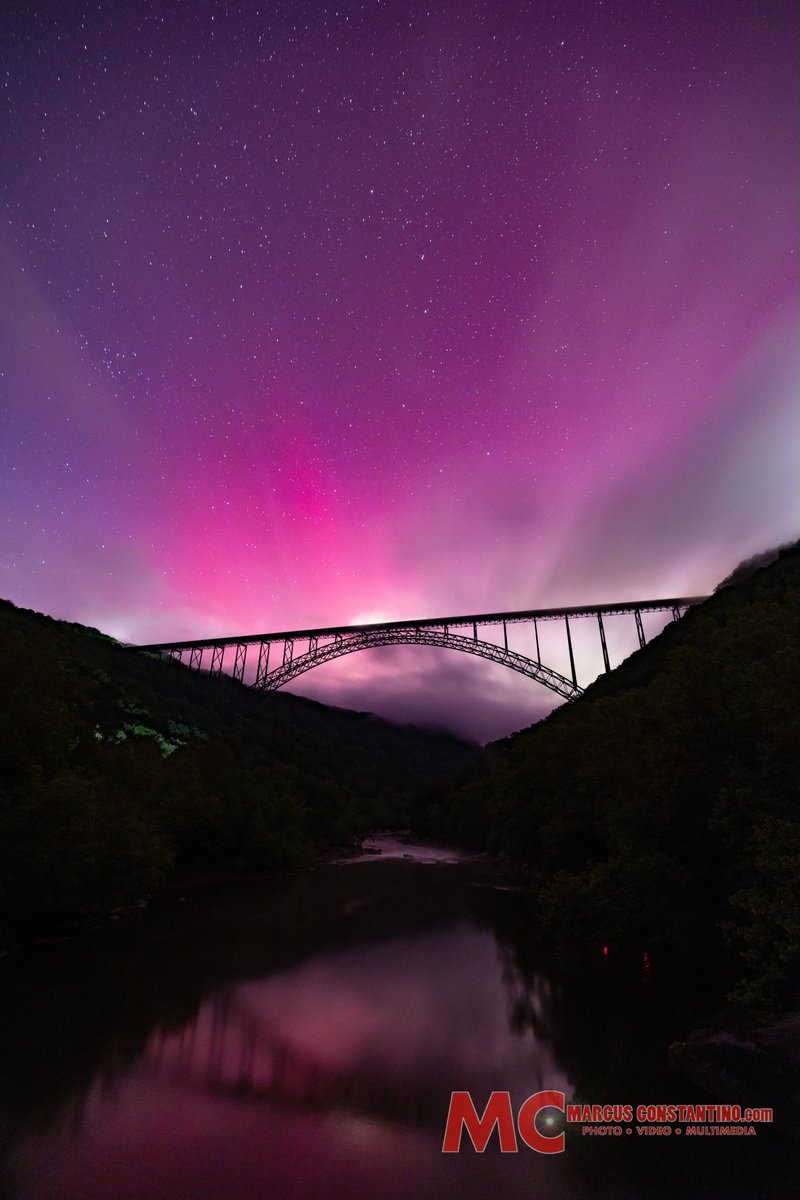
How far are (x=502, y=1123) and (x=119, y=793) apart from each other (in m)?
19.8

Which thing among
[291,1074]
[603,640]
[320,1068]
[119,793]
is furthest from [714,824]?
[603,640]

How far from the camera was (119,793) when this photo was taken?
2289 centimetres

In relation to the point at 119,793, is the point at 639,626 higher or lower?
higher

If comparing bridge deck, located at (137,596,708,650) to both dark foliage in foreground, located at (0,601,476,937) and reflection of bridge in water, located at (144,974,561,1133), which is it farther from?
reflection of bridge in water, located at (144,974,561,1133)

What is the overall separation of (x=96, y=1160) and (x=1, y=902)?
11.7m

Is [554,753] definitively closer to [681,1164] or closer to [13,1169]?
[681,1164]

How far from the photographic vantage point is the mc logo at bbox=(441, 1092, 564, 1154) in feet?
25.8

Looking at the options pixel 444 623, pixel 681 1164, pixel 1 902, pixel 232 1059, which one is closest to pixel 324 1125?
pixel 232 1059

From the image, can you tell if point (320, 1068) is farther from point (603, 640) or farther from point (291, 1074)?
point (603, 640)

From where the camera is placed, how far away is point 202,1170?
23.1 ft

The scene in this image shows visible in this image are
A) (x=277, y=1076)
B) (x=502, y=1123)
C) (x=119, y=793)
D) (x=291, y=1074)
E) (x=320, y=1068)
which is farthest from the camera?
(x=119, y=793)

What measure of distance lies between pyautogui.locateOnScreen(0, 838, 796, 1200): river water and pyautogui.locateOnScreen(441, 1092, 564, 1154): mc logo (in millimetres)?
136

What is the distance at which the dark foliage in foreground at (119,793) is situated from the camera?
53.9ft

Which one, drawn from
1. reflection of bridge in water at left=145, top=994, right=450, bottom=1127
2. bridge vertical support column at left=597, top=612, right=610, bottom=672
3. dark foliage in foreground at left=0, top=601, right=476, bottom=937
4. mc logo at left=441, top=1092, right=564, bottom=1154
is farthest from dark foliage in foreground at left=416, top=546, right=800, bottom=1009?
bridge vertical support column at left=597, top=612, right=610, bottom=672
